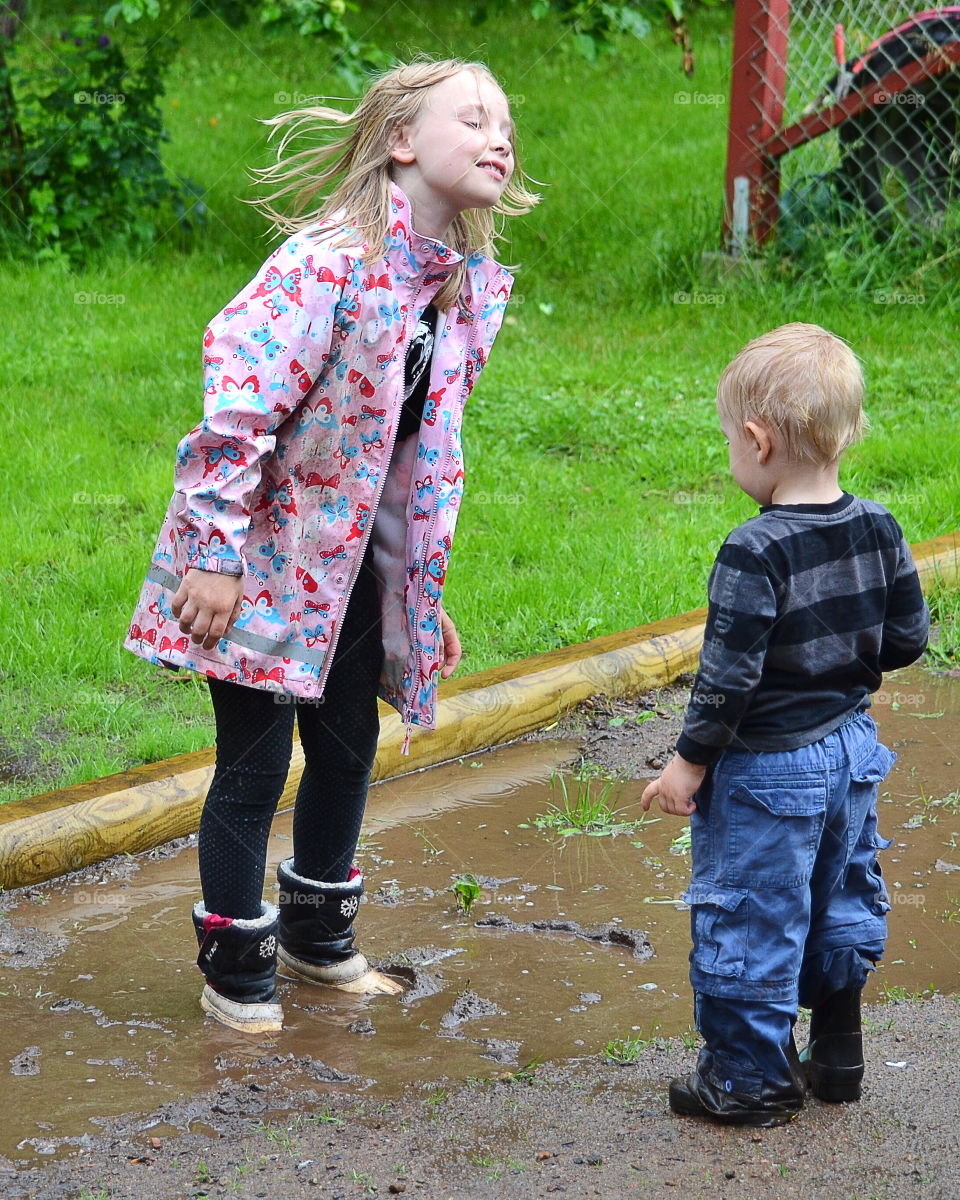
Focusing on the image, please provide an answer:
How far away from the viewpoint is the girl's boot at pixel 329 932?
3010mm

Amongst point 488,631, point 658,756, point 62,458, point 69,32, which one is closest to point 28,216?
point 69,32

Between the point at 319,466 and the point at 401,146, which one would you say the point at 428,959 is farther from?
the point at 401,146

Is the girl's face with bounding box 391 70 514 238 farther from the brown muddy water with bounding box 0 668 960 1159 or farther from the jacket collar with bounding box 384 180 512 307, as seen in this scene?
the brown muddy water with bounding box 0 668 960 1159

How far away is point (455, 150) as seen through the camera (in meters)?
2.61

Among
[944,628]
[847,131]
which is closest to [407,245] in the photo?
[944,628]

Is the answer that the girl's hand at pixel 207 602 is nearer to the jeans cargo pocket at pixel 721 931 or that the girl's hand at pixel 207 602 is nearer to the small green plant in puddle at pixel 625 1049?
the jeans cargo pocket at pixel 721 931

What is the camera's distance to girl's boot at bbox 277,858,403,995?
→ 118 inches

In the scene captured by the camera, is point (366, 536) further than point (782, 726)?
Yes

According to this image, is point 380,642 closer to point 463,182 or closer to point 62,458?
point 463,182

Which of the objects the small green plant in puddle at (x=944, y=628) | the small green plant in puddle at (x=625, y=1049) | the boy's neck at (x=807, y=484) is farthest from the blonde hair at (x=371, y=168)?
the small green plant in puddle at (x=944, y=628)

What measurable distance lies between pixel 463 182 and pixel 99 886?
5.76ft

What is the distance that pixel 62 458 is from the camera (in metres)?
5.92

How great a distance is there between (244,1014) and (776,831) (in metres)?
1.11

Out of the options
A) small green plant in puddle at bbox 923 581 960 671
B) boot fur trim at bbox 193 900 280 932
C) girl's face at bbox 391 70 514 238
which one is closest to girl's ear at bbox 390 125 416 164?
girl's face at bbox 391 70 514 238
